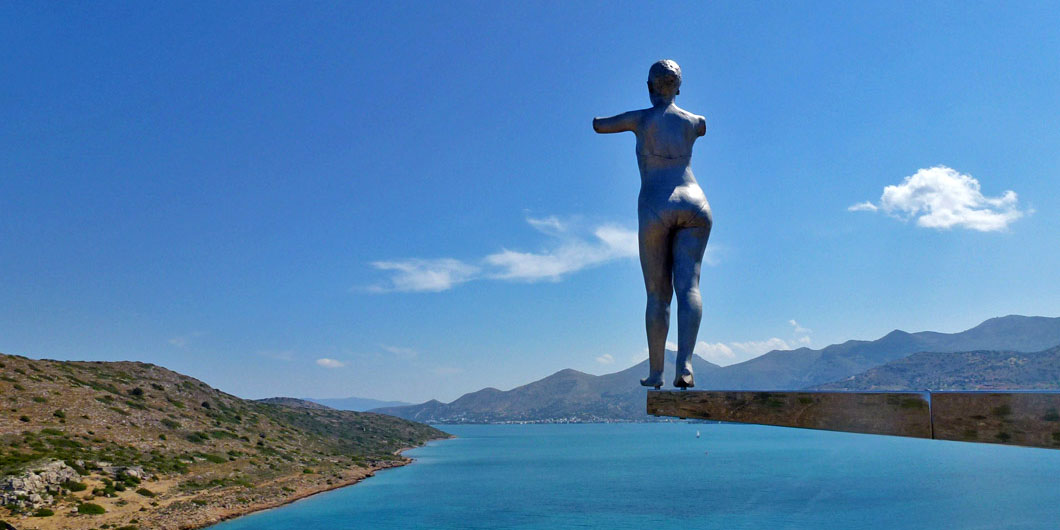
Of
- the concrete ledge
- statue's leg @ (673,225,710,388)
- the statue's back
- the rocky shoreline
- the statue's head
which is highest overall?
the statue's head

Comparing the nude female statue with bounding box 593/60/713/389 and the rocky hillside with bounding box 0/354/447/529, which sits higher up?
the nude female statue with bounding box 593/60/713/389

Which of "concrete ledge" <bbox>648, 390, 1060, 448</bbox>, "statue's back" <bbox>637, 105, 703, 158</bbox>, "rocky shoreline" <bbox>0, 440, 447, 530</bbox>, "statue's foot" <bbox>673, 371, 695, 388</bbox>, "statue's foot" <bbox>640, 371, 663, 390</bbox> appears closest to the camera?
"concrete ledge" <bbox>648, 390, 1060, 448</bbox>

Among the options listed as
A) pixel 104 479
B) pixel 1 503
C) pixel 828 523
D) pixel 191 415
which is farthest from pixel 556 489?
pixel 1 503

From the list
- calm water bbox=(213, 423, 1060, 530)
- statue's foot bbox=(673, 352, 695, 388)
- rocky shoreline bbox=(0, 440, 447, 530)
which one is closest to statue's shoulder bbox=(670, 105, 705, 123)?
statue's foot bbox=(673, 352, 695, 388)

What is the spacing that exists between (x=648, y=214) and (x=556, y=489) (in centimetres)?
9480

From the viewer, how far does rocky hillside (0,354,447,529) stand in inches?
2243

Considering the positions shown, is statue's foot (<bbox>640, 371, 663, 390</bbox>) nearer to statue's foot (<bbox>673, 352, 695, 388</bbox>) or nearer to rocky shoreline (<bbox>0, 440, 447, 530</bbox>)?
statue's foot (<bbox>673, 352, 695, 388</bbox>)

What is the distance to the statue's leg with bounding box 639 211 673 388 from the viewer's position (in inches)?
259

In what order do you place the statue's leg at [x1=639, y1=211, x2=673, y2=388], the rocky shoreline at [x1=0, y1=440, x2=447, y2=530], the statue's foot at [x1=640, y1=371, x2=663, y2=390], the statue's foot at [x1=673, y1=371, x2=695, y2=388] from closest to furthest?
the statue's foot at [x1=673, y1=371, x2=695, y2=388]
the statue's foot at [x1=640, y1=371, x2=663, y2=390]
the statue's leg at [x1=639, y1=211, x2=673, y2=388]
the rocky shoreline at [x1=0, y1=440, x2=447, y2=530]

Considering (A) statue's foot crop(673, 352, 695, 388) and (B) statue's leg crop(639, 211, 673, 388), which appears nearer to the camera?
(A) statue's foot crop(673, 352, 695, 388)

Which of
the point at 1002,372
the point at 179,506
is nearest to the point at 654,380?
the point at 179,506

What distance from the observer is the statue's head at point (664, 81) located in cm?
722

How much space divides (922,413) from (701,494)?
3578 inches

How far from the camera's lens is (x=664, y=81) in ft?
23.7
